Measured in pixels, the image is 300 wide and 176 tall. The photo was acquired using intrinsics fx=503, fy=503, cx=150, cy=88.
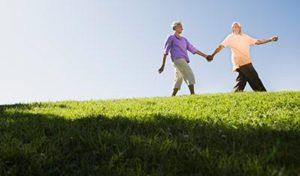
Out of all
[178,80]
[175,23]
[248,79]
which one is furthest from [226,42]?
[178,80]

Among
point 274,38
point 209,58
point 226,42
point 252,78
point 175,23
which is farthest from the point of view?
point 209,58

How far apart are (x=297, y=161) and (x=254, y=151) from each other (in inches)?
21.4

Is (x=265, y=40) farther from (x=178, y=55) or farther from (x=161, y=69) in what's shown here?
(x=161, y=69)

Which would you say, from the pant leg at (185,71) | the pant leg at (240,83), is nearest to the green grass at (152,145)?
the pant leg at (185,71)

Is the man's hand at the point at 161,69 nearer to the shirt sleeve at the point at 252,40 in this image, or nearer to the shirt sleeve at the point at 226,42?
the shirt sleeve at the point at 226,42

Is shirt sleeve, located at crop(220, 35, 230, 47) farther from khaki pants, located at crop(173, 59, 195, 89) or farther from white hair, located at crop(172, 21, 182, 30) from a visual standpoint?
white hair, located at crop(172, 21, 182, 30)

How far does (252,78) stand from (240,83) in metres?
0.44

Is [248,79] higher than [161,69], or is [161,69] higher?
[161,69]

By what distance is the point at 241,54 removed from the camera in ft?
57.4

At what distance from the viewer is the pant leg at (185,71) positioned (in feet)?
56.0

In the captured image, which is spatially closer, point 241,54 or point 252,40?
point 241,54

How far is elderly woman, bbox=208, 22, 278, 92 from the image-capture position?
17.2 m

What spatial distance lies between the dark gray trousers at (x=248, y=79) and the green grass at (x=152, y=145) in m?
8.83

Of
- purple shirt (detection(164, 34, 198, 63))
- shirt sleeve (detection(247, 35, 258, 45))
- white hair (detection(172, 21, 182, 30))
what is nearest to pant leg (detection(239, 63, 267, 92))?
shirt sleeve (detection(247, 35, 258, 45))
